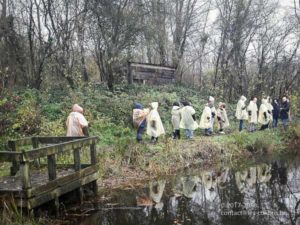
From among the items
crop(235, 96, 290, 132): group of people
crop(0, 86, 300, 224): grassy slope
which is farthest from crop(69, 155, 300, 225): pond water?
crop(235, 96, 290, 132): group of people

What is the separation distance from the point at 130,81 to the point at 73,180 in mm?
14436

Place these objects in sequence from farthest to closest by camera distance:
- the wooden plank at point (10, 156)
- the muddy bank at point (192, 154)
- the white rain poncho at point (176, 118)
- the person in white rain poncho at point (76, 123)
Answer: the white rain poncho at point (176, 118), the muddy bank at point (192, 154), the person in white rain poncho at point (76, 123), the wooden plank at point (10, 156)

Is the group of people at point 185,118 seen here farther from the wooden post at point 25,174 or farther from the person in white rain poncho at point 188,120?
the wooden post at point 25,174

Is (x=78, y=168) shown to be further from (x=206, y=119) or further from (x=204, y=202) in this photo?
(x=206, y=119)

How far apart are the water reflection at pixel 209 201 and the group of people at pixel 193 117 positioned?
313 centimetres

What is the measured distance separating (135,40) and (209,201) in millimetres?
13682

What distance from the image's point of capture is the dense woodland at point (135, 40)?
19984 mm

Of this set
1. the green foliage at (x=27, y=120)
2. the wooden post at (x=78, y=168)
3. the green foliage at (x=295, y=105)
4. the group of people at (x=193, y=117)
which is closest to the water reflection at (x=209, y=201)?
the wooden post at (x=78, y=168)

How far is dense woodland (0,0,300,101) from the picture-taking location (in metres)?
20.0

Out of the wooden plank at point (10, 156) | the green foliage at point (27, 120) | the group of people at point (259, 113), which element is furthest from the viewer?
the group of people at point (259, 113)

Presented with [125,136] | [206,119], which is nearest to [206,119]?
[206,119]

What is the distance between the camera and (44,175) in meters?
9.00

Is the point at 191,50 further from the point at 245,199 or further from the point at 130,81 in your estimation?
the point at 245,199

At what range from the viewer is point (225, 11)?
28281mm
